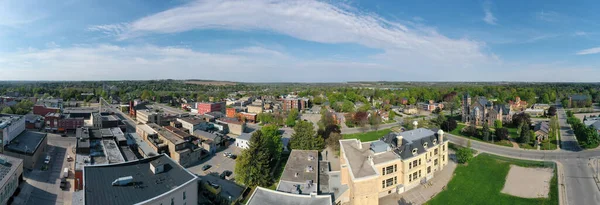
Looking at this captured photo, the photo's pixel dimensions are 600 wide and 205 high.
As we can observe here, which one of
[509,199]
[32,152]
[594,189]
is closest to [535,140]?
[594,189]

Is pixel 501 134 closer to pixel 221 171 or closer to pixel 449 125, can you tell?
pixel 449 125

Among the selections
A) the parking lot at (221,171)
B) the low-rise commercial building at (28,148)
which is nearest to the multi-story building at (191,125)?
the parking lot at (221,171)

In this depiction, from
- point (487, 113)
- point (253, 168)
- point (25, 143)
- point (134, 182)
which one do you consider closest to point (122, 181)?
point (134, 182)

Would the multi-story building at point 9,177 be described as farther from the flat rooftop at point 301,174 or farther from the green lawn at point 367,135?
the green lawn at point 367,135

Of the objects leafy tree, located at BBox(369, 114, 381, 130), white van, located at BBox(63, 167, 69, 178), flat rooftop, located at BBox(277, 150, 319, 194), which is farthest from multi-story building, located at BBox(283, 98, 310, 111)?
white van, located at BBox(63, 167, 69, 178)

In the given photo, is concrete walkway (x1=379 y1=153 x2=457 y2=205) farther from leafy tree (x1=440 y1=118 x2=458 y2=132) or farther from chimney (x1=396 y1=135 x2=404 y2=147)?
leafy tree (x1=440 y1=118 x2=458 y2=132)
